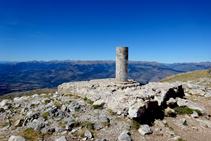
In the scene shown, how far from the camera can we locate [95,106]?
10.6 meters

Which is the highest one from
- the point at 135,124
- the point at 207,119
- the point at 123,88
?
the point at 123,88

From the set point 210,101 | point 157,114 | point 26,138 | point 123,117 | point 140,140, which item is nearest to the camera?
point 26,138

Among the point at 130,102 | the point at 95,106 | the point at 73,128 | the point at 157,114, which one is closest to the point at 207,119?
the point at 157,114

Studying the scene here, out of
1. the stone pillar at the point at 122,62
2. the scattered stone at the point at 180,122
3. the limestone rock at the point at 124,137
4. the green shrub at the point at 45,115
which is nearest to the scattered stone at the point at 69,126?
the green shrub at the point at 45,115

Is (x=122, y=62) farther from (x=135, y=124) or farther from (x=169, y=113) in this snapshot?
(x=135, y=124)

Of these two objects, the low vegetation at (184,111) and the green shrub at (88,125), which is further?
the low vegetation at (184,111)

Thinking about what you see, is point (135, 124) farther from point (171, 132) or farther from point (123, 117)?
point (171, 132)

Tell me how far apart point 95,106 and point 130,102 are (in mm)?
3218

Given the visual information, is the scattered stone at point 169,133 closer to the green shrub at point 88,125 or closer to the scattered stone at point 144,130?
the scattered stone at point 144,130

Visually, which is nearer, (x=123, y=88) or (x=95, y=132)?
(x=95, y=132)

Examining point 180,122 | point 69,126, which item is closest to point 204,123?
→ point 180,122

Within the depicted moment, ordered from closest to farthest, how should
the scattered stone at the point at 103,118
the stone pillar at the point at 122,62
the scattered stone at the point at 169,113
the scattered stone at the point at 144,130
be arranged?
the scattered stone at the point at 144,130 < the scattered stone at the point at 103,118 < the scattered stone at the point at 169,113 < the stone pillar at the point at 122,62

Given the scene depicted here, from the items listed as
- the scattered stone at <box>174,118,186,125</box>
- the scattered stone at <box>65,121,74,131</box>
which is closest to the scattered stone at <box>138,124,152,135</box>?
the scattered stone at <box>174,118,186,125</box>

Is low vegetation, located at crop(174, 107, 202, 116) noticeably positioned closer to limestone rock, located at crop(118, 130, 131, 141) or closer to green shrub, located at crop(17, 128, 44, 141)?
limestone rock, located at crop(118, 130, 131, 141)
